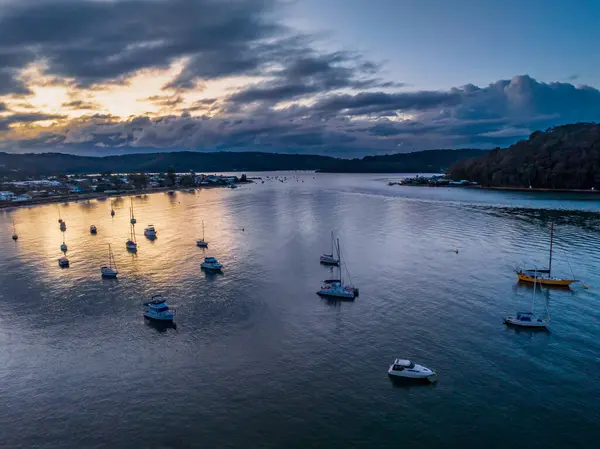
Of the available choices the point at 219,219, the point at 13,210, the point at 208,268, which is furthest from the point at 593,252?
the point at 13,210

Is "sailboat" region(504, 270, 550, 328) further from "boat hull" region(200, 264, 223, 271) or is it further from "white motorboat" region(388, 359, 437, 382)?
"boat hull" region(200, 264, 223, 271)

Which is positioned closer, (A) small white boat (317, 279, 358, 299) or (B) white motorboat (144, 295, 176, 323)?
(B) white motorboat (144, 295, 176, 323)

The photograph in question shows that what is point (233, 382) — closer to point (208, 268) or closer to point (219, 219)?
point (208, 268)

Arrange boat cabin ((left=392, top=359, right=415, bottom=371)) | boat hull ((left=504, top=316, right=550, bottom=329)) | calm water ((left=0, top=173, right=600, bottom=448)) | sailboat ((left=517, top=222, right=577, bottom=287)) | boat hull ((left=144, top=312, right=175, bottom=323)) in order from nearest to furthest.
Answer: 1. calm water ((left=0, top=173, right=600, bottom=448))
2. boat cabin ((left=392, top=359, right=415, bottom=371))
3. boat hull ((left=504, top=316, right=550, bottom=329))
4. boat hull ((left=144, top=312, right=175, bottom=323))
5. sailboat ((left=517, top=222, right=577, bottom=287))

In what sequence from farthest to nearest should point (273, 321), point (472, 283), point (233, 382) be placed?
point (472, 283)
point (273, 321)
point (233, 382)

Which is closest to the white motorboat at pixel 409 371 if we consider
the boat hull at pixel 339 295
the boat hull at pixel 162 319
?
the boat hull at pixel 339 295

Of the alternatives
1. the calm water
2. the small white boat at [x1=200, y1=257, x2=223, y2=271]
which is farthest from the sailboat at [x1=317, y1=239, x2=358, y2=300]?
the small white boat at [x1=200, y1=257, x2=223, y2=271]

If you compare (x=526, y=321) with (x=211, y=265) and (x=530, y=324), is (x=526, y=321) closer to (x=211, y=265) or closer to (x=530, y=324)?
→ (x=530, y=324)
